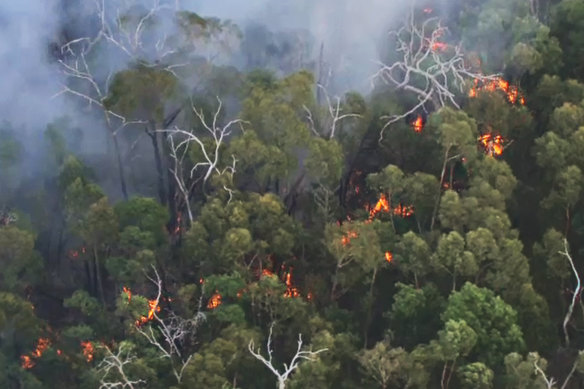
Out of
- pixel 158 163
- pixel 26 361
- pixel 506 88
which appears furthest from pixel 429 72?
pixel 26 361

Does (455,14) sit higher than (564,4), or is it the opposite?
(455,14)

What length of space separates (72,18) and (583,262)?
13.6 meters

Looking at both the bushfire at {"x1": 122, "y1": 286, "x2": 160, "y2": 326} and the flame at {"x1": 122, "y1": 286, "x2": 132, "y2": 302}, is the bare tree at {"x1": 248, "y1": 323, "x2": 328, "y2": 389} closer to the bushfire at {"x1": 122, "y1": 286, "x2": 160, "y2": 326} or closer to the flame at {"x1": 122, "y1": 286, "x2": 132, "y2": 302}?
the bushfire at {"x1": 122, "y1": 286, "x2": 160, "y2": 326}

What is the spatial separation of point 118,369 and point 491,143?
8.36 m

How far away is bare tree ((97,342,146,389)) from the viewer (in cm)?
1345

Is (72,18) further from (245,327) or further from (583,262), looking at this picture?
(583,262)

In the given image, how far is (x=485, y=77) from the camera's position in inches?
678

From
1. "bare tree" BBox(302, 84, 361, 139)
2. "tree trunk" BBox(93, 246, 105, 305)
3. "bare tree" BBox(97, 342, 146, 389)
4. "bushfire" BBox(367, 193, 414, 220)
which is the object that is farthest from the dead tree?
"bushfire" BBox(367, 193, 414, 220)

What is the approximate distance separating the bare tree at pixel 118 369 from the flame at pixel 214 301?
1.65 meters

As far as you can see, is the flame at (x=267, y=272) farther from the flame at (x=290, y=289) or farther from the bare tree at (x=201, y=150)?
the bare tree at (x=201, y=150)

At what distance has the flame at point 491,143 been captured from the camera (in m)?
16.8

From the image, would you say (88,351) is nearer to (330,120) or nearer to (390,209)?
(390,209)

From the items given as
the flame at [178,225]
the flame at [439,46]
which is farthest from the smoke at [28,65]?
the flame at [439,46]

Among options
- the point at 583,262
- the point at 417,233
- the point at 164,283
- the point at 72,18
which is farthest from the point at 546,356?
the point at 72,18
